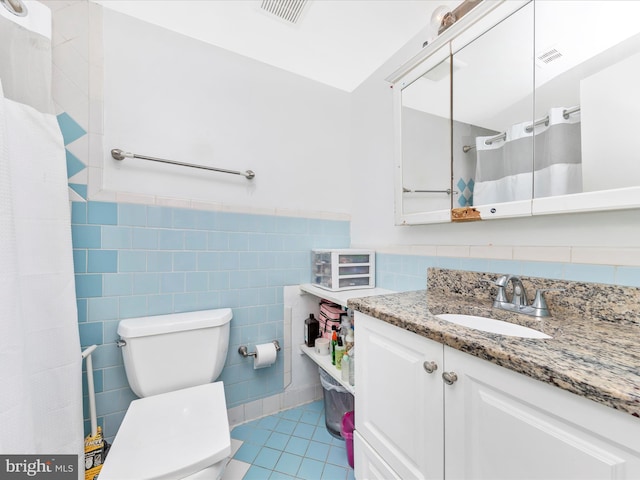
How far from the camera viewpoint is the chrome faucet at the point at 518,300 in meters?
0.85

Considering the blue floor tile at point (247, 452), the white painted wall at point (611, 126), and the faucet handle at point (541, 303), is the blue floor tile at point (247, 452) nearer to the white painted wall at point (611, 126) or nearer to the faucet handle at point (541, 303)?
the faucet handle at point (541, 303)

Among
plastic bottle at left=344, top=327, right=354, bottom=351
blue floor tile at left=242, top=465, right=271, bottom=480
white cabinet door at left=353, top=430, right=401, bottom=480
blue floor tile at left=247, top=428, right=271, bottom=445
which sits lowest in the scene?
blue floor tile at left=247, top=428, right=271, bottom=445

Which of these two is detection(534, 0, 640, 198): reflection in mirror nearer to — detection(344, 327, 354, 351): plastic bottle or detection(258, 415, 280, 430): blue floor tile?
detection(344, 327, 354, 351): plastic bottle

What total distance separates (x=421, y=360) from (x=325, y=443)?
102cm

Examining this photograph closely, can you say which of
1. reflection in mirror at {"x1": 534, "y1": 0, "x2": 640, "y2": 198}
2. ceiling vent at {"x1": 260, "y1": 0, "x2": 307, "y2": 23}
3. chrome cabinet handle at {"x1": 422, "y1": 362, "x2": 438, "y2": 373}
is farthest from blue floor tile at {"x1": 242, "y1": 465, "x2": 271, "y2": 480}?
ceiling vent at {"x1": 260, "y1": 0, "x2": 307, "y2": 23}

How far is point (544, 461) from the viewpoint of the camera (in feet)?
1.63

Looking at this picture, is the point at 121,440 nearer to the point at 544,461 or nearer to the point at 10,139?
the point at 10,139

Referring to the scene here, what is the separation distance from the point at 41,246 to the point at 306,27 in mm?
1561

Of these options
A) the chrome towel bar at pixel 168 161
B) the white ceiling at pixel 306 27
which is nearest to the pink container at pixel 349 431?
the chrome towel bar at pixel 168 161

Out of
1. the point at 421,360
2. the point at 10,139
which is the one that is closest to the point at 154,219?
the point at 10,139

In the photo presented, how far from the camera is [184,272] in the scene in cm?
136

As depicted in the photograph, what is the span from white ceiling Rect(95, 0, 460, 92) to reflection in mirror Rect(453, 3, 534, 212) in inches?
15.7

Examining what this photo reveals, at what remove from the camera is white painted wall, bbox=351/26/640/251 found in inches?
30.9

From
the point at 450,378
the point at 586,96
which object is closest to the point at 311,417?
the point at 450,378
